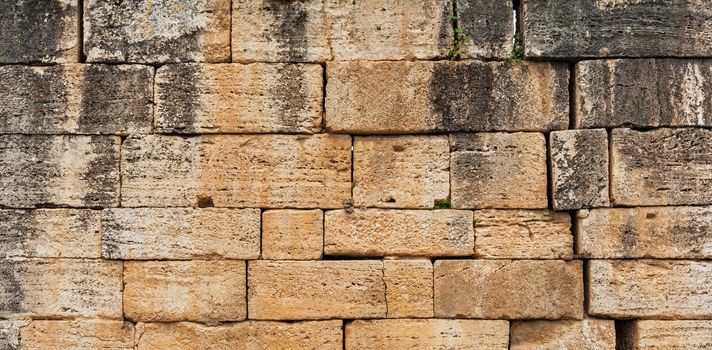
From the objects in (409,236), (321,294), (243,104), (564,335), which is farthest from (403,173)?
(564,335)

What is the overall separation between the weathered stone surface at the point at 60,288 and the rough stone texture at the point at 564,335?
3.41 meters

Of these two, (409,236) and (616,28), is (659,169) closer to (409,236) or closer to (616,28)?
(616,28)

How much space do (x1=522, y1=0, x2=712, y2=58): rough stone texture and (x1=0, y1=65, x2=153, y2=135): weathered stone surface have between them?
10.9 feet

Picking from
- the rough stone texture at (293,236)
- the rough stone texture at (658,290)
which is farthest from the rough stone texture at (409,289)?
the rough stone texture at (658,290)

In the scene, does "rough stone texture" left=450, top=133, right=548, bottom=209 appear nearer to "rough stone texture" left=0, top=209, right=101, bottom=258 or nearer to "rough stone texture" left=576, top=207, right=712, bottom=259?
"rough stone texture" left=576, top=207, right=712, bottom=259

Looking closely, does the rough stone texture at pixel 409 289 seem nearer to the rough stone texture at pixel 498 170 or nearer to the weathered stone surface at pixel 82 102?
the rough stone texture at pixel 498 170

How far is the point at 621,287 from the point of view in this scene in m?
5.43

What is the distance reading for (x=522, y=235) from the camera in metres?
5.52

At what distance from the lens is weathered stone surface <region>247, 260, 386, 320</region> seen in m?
5.48

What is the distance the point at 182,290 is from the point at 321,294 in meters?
1.18

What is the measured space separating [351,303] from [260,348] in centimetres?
85

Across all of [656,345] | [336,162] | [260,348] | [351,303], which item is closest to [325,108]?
[336,162]

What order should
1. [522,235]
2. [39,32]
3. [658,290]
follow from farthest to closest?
[39,32] < [522,235] < [658,290]

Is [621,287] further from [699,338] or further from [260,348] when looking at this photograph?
[260,348]
